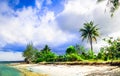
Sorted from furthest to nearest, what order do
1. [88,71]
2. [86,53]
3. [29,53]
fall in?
[29,53] → [86,53] → [88,71]

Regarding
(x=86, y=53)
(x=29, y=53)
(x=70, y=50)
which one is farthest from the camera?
(x=29, y=53)

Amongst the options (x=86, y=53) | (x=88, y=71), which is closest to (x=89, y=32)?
(x=86, y=53)

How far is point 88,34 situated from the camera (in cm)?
6638

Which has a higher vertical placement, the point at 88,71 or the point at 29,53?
the point at 29,53

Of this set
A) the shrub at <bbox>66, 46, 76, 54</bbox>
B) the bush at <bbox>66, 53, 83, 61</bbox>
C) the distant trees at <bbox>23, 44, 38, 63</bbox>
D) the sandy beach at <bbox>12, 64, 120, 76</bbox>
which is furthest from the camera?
the distant trees at <bbox>23, 44, 38, 63</bbox>

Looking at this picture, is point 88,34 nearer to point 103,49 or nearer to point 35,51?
point 103,49

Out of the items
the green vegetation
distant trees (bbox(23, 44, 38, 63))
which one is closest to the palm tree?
the green vegetation

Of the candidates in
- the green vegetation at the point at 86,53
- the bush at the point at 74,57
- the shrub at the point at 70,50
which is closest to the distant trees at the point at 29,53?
the green vegetation at the point at 86,53

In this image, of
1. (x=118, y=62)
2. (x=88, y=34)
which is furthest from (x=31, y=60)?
(x=118, y=62)

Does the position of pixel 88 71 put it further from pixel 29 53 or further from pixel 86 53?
pixel 29 53

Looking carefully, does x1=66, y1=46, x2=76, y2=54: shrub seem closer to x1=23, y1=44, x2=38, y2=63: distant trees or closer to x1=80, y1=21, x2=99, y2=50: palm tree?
x1=80, y1=21, x2=99, y2=50: palm tree

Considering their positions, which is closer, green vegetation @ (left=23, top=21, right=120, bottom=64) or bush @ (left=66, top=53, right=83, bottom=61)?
green vegetation @ (left=23, top=21, right=120, bottom=64)

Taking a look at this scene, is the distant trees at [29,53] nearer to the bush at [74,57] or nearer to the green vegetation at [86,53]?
the green vegetation at [86,53]

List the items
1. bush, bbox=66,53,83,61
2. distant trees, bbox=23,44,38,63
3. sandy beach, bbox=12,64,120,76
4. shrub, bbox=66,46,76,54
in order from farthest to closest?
1. distant trees, bbox=23,44,38,63
2. shrub, bbox=66,46,76,54
3. bush, bbox=66,53,83,61
4. sandy beach, bbox=12,64,120,76
